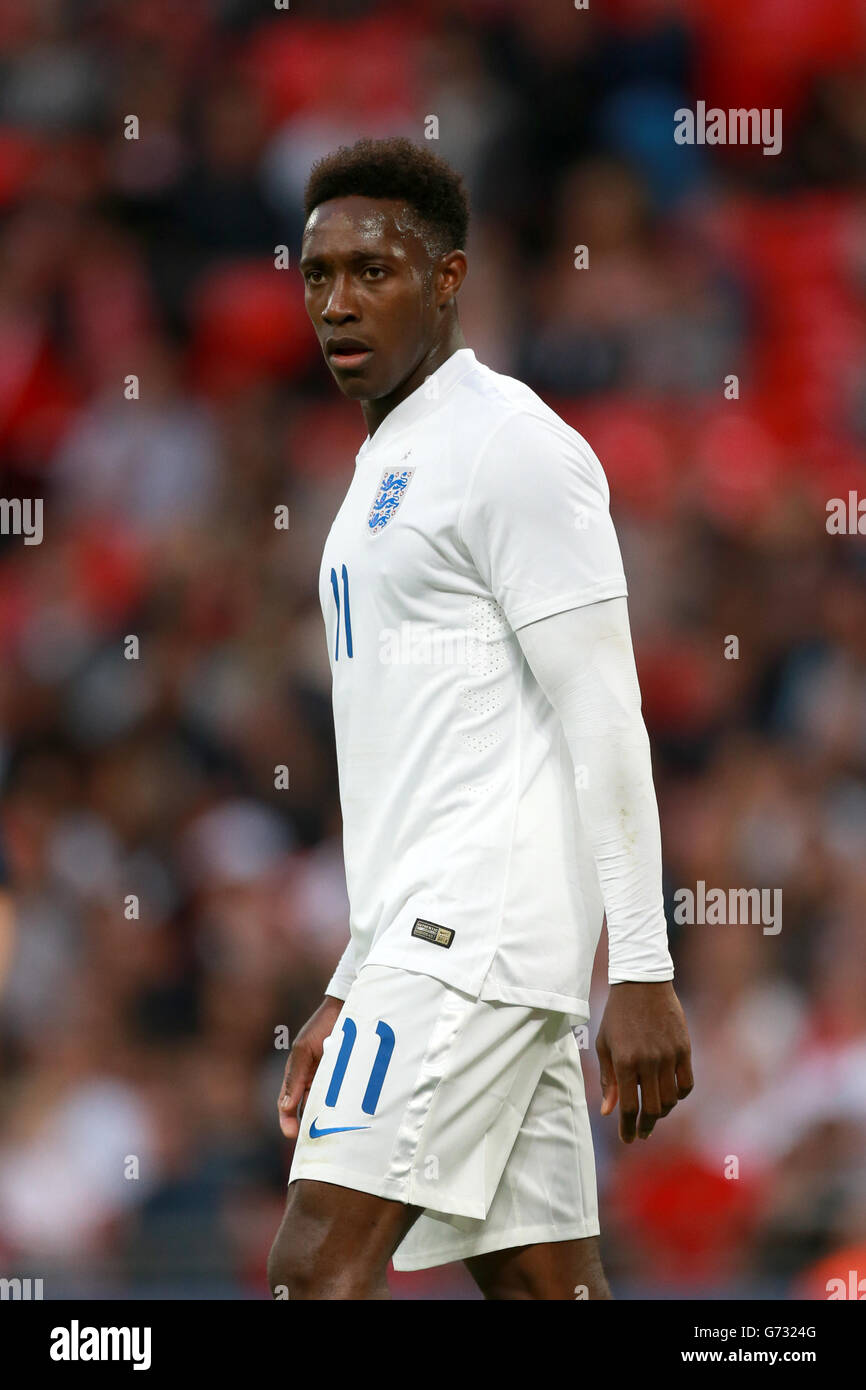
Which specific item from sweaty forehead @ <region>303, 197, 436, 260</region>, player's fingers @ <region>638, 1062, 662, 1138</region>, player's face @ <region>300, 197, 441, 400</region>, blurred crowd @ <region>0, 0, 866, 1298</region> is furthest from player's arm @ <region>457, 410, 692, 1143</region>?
blurred crowd @ <region>0, 0, 866, 1298</region>

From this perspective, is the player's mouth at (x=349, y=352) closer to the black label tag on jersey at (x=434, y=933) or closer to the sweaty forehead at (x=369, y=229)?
the sweaty forehead at (x=369, y=229)

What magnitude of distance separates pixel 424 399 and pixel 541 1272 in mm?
1212

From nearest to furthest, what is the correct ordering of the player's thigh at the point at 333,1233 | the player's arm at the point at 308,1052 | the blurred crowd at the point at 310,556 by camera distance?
the player's thigh at the point at 333,1233 < the player's arm at the point at 308,1052 < the blurred crowd at the point at 310,556

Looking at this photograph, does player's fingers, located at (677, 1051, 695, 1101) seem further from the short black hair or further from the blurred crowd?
the blurred crowd

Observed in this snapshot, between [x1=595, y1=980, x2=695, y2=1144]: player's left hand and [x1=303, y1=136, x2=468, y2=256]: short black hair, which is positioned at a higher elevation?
[x1=303, y1=136, x2=468, y2=256]: short black hair

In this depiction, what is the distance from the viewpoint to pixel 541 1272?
94.0 inches

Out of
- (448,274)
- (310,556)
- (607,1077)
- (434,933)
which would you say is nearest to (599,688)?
(434,933)

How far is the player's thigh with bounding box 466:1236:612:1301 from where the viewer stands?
2387 mm

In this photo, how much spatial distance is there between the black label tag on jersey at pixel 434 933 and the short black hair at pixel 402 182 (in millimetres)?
981

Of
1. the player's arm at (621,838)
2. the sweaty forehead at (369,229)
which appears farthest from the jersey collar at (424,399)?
the player's arm at (621,838)

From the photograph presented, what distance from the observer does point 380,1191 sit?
7.17 feet

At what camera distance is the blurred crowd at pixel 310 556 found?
432 centimetres

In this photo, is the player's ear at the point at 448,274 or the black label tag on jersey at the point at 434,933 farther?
the player's ear at the point at 448,274

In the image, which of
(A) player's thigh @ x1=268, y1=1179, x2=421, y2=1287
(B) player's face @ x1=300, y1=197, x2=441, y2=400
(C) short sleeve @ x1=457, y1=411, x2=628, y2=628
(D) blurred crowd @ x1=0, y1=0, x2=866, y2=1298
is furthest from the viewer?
(D) blurred crowd @ x1=0, y1=0, x2=866, y2=1298
